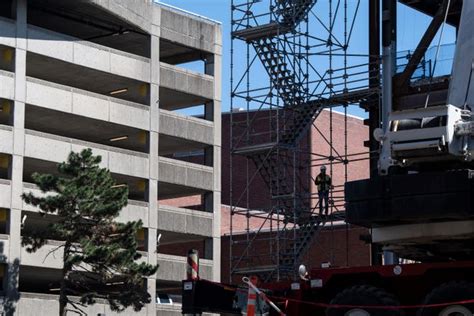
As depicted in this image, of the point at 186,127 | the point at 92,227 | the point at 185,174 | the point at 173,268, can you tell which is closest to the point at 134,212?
the point at 173,268

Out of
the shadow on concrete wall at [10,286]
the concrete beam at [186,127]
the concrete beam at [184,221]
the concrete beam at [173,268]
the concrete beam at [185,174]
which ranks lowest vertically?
the shadow on concrete wall at [10,286]

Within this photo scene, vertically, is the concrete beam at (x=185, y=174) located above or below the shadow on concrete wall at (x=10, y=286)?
above

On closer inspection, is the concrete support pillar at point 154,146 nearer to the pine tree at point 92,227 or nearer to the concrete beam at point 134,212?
the concrete beam at point 134,212

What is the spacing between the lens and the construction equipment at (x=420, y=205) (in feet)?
59.4

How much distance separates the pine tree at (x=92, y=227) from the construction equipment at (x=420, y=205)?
24701 mm

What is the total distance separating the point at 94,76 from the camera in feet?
204

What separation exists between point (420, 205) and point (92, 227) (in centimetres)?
2864

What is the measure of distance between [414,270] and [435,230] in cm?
76

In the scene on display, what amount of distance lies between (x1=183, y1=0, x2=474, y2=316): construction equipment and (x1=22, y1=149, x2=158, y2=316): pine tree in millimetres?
24701

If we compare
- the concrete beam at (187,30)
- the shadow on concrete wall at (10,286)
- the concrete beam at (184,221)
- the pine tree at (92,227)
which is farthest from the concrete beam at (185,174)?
the pine tree at (92,227)

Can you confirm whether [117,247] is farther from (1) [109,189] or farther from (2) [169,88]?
(2) [169,88]

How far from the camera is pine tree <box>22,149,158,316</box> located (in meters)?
44.6

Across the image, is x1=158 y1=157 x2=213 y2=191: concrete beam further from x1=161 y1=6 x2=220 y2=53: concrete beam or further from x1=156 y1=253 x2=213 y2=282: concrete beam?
x1=161 y1=6 x2=220 y2=53: concrete beam

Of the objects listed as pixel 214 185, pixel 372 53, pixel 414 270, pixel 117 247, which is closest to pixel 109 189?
pixel 117 247
